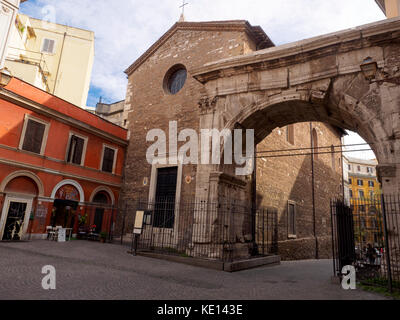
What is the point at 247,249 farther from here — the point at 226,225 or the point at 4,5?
the point at 4,5

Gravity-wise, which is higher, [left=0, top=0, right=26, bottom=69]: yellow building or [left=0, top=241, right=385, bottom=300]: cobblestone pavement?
[left=0, top=0, right=26, bottom=69]: yellow building

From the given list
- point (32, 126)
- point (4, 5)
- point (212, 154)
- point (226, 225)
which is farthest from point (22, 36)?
point (226, 225)

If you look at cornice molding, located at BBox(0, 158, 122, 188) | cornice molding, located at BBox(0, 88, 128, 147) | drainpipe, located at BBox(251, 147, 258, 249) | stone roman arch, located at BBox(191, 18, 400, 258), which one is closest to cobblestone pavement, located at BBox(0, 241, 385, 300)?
stone roman arch, located at BBox(191, 18, 400, 258)

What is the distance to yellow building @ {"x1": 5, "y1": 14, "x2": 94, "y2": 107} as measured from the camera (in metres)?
22.1

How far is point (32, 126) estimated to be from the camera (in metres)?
11.6

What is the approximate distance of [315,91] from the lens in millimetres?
7930

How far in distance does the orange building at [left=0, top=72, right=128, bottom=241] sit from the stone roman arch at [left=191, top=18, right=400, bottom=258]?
21.5 ft

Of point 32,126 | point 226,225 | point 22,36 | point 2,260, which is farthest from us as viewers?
point 22,36

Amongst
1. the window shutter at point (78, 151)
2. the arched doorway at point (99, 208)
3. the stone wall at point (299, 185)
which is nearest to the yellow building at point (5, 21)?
the window shutter at point (78, 151)

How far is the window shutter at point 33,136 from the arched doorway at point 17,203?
107 centimetres

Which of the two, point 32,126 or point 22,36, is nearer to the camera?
point 32,126

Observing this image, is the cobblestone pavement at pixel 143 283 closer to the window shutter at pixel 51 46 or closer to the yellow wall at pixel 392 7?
the yellow wall at pixel 392 7

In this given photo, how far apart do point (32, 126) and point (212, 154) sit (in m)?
7.64

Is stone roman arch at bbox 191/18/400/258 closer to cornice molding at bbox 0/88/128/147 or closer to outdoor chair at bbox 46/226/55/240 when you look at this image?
cornice molding at bbox 0/88/128/147
